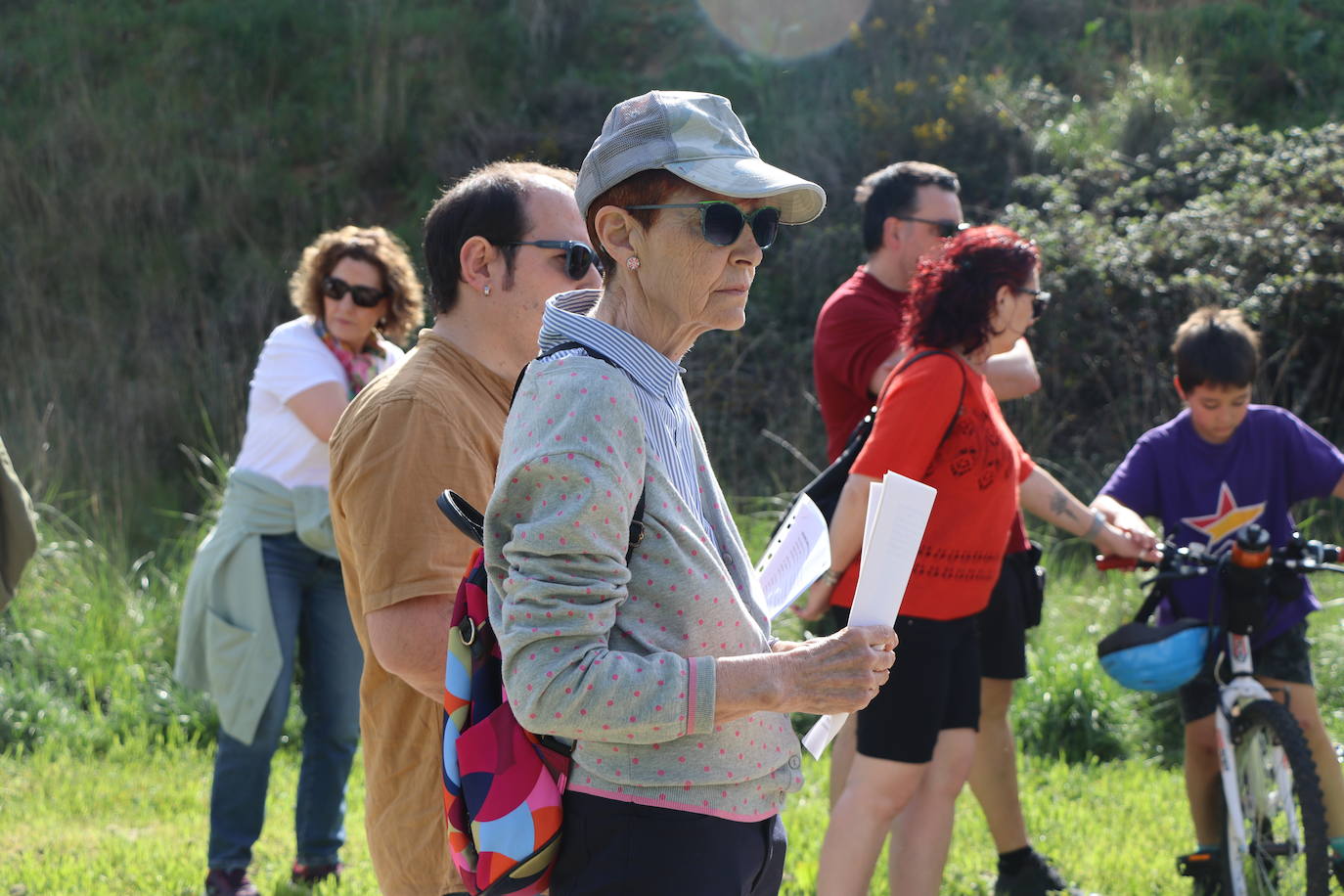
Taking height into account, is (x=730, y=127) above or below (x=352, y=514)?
above

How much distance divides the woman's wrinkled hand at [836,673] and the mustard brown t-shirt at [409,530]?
748 mm

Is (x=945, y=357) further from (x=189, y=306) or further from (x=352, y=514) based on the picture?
(x=189, y=306)


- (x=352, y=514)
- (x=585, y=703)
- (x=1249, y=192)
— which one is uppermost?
(x=1249, y=192)

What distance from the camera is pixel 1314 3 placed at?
1327 centimetres

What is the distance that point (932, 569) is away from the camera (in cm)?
345

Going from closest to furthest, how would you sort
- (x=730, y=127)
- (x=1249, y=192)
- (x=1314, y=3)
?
(x=730, y=127) → (x=1249, y=192) → (x=1314, y=3)

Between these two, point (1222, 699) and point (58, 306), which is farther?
point (58, 306)

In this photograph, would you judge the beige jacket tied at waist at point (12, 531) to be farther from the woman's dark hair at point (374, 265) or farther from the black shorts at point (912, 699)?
the black shorts at point (912, 699)

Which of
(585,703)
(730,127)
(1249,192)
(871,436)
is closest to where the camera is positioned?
(585,703)

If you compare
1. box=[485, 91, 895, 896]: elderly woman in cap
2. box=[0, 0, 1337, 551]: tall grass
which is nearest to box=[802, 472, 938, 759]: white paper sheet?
box=[485, 91, 895, 896]: elderly woman in cap

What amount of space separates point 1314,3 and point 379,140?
32.5 feet

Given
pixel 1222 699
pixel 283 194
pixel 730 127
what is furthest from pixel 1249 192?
pixel 283 194

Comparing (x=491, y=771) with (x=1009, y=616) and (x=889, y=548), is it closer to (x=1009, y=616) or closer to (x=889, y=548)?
(x=889, y=548)

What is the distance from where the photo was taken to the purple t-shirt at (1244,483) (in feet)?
13.4
